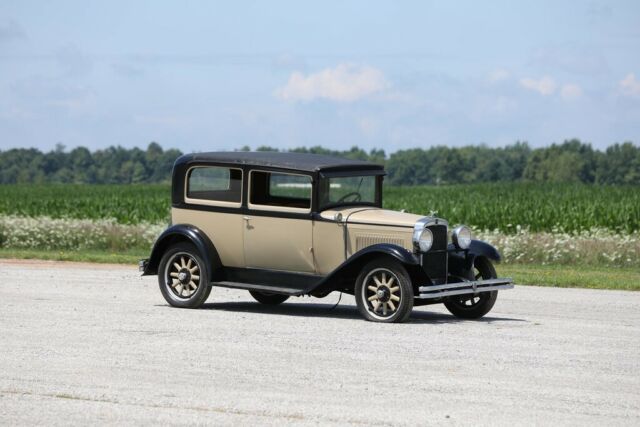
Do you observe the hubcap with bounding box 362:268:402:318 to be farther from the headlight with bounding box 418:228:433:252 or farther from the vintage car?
the headlight with bounding box 418:228:433:252

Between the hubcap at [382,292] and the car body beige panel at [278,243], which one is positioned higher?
the car body beige panel at [278,243]

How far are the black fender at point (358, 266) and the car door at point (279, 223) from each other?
1.09 feet

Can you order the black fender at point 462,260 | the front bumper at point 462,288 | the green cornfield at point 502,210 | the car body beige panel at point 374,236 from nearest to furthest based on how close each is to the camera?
1. the front bumper at point 462,288
2. the car body beige panel at point 374,236
3. the black fender at point 462,260
4. the green cornfield at point 502,210

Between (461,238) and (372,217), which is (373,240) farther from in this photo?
(461,238)

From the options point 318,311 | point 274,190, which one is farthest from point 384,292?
point 274,190

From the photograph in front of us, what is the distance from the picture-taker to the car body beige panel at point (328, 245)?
13.4m

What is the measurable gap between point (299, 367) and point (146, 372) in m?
1.30

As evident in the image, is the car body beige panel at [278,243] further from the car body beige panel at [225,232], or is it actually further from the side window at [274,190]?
the side window at [274,190]

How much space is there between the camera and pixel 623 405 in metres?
8.35

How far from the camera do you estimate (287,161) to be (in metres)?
13.9

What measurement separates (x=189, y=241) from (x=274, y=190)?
4.23 feet

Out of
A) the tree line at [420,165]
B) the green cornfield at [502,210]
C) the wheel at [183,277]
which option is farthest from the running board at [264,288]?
the tree line at [420,165]

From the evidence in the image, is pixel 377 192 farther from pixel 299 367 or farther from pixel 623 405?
pixel 623 405

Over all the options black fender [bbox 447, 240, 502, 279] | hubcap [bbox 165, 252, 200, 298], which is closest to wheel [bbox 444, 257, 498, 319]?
black fender [bbox 447, 240, 502, 279]
